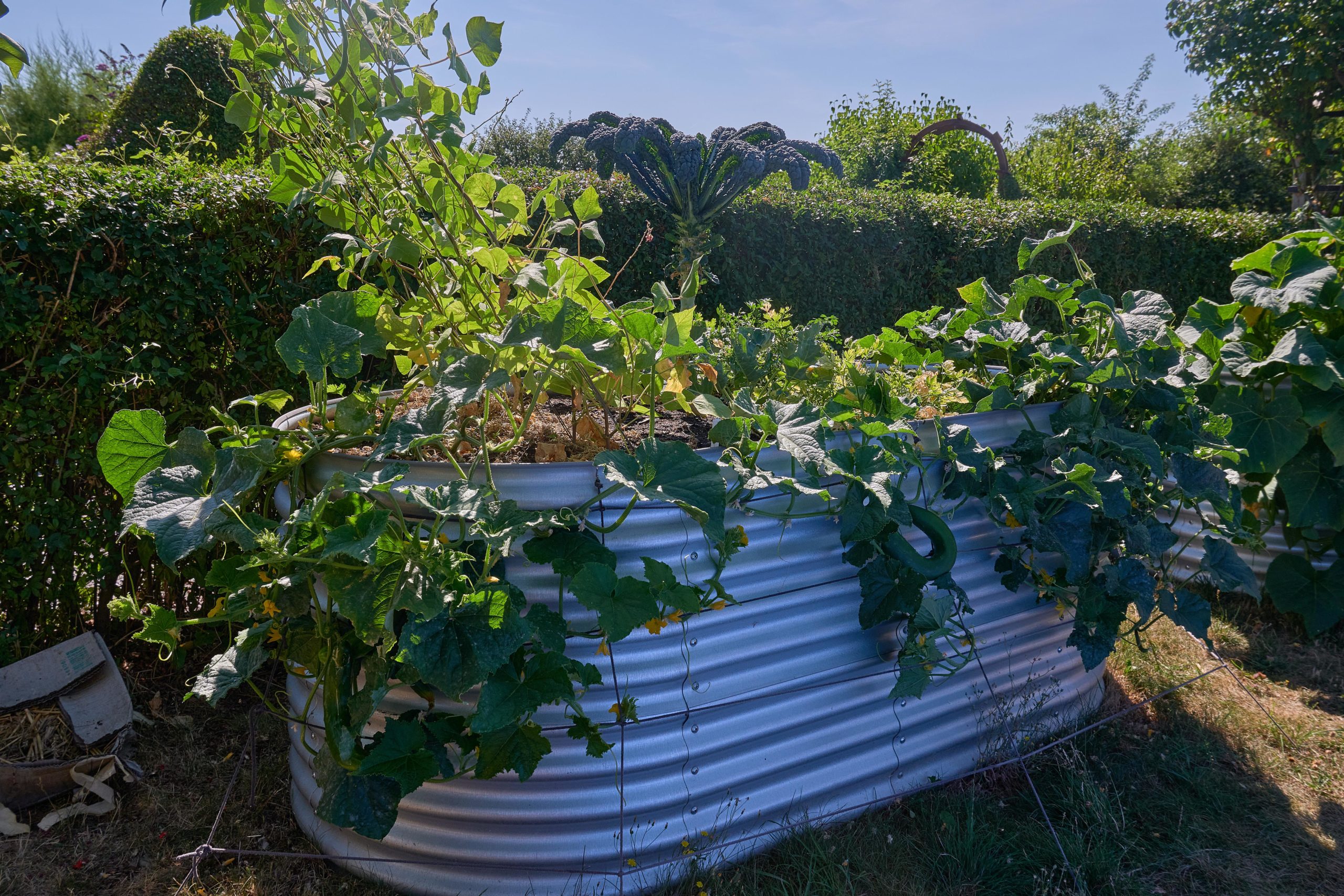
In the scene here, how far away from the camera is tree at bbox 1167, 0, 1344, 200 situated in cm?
883

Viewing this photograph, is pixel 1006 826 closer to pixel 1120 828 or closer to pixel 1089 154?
pixel 1120 828

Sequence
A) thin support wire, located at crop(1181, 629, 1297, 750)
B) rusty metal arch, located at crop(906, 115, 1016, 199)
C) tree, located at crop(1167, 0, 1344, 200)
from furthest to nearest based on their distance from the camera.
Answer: rusty metal arch, located at crop(906, 115, 1016, 199)
tree, located at crop(1167, 0, 1344, 200)
thin support wire, located at crop(1181, 629, 1297, 750)

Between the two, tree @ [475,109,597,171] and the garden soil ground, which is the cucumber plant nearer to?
the garden soil ground

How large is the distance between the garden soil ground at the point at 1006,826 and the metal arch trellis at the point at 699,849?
0.08 ft

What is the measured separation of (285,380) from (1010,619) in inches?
87.8

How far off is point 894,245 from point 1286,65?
770 cm

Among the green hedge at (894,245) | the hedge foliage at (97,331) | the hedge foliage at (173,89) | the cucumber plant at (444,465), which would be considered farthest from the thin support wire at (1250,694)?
the hedge foliage at (173,89)

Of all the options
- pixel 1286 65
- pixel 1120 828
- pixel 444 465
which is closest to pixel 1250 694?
pixel 1120 828

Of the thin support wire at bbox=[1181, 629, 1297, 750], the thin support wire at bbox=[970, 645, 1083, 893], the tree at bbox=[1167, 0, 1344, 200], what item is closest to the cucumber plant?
the thin support wire at bbox=[970, 645, 1083, 893]

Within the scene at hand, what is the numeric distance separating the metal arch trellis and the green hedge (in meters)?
2.70

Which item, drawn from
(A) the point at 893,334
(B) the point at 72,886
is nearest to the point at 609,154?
(A) the point at 893,334

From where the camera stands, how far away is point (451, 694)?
3.86 feet

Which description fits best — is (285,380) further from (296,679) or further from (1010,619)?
(1010,619)

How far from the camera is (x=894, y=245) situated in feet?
15.8
